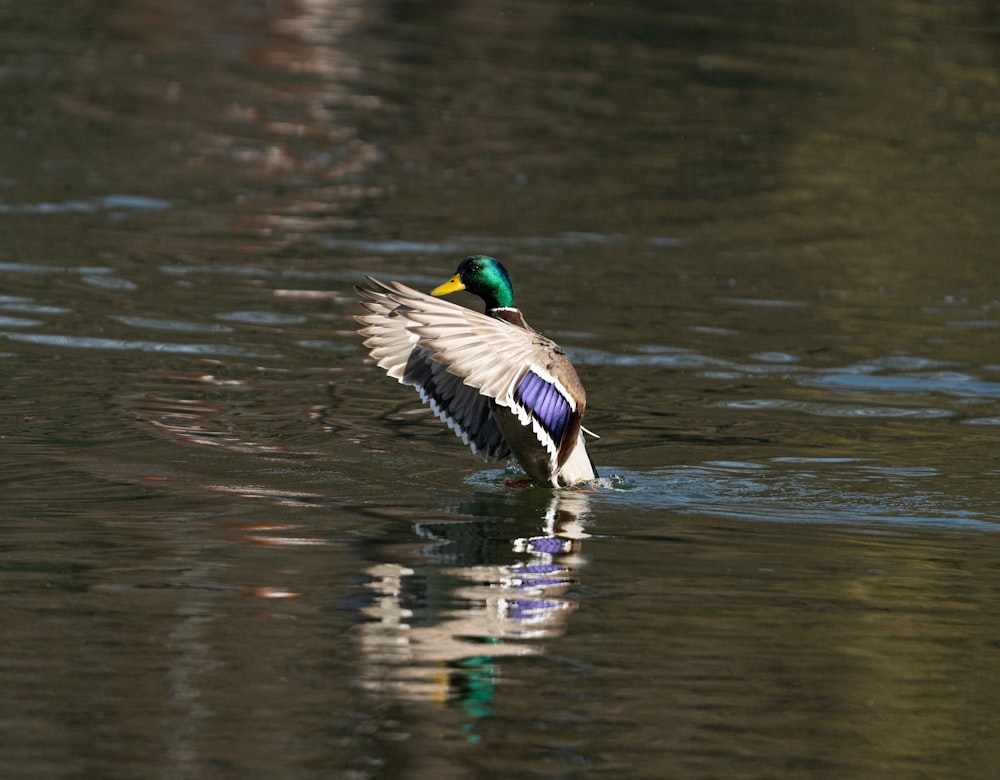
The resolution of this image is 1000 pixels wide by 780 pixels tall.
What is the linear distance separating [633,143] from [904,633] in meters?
13.9

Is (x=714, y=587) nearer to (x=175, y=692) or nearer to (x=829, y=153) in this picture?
(x=175, y=692)

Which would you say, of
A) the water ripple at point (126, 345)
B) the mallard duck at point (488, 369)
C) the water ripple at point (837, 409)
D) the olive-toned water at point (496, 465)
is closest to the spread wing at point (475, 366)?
the mallard duck at point (488, 369)

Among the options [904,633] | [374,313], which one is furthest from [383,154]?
[904,633]

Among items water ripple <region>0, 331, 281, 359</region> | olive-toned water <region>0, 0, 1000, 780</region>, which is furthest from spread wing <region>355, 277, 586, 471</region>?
water ripple <region>0, 331, 281, 359</region>

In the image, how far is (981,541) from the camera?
8367 mm

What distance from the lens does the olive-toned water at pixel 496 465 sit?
18.9ft

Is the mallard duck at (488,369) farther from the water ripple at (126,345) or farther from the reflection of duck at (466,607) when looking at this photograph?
the water ripple at (126,345)

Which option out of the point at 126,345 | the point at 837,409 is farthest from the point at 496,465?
the point at 126,345

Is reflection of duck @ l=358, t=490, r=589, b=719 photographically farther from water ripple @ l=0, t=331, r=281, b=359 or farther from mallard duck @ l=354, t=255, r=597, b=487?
water ripple @ l=0, t=331, r=281, b=359

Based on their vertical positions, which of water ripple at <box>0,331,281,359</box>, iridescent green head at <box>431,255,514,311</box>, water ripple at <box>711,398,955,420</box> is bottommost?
water ripple at <box>711,398,955,420</box>

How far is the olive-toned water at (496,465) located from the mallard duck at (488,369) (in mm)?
255

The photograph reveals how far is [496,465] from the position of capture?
395 inches

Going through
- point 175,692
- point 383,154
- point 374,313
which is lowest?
point 175,692

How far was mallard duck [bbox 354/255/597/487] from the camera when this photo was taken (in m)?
8.08
